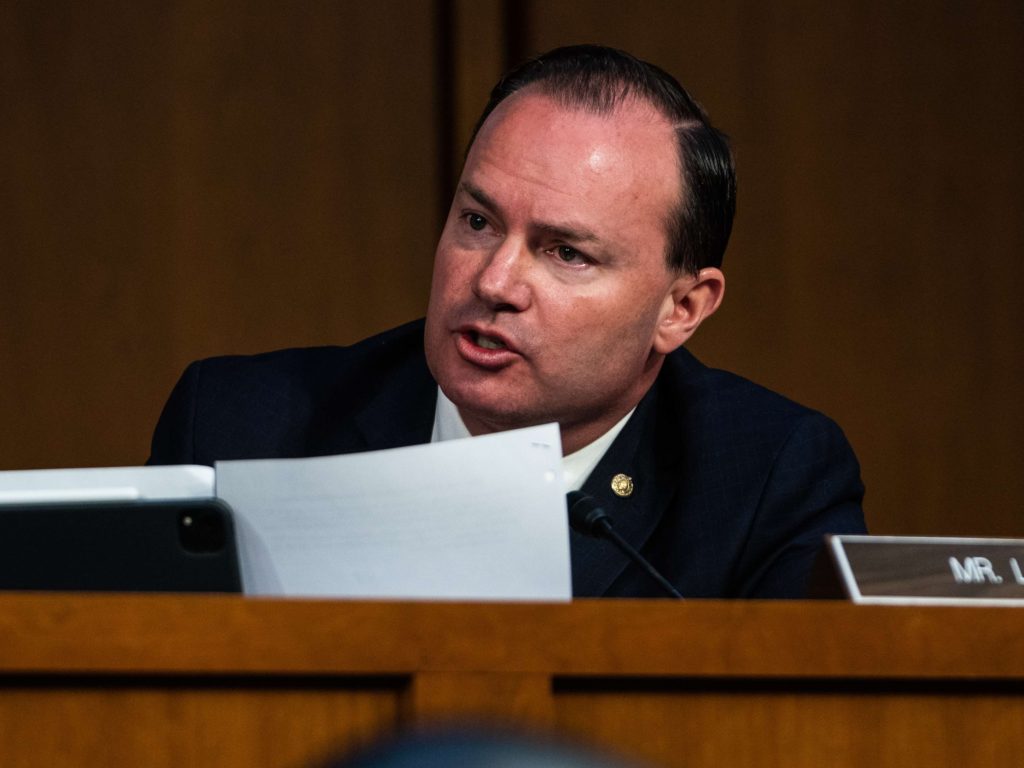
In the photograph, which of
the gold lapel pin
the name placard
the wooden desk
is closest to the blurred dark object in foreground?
the wooden desk

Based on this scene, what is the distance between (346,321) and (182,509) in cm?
155

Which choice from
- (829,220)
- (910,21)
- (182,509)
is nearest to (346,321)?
(829,220)

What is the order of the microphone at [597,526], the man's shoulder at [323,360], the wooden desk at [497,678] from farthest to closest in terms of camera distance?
the man's shoulder at [323,360], the microphone at [597,526], the wooden desk at [497,678]

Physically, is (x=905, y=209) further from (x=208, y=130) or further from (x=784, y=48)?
(x=208, y=130)

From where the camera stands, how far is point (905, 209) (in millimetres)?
2652

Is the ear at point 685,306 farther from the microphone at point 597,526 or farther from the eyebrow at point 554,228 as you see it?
the microphone at point 597,526

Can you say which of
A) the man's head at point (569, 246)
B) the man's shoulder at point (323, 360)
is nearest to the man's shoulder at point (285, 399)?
the man's shoulder at point (323, 360)

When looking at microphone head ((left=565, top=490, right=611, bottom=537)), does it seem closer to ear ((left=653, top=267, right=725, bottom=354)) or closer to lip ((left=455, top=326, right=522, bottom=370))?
lip ((left=455, top=326, right=522, bottom=370))

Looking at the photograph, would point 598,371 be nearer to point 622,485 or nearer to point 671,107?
point 622,485

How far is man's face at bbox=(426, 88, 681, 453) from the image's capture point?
1574mm

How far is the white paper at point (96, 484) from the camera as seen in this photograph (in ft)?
3.43

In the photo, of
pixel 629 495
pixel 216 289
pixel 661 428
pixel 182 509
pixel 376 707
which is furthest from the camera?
pixel 216 289

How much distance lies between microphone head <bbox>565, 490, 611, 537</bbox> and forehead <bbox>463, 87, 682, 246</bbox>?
429mm

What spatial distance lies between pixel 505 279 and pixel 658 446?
1.07 ft
